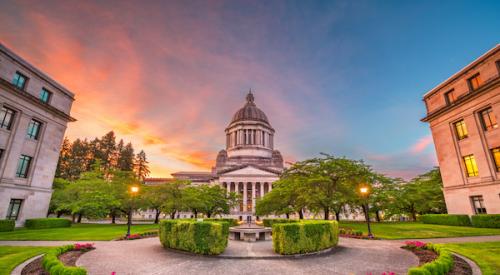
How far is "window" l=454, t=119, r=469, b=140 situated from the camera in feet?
88.0

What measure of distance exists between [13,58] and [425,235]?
4226 centimetres

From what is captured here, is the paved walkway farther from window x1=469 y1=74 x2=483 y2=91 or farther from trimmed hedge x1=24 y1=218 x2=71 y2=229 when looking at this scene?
window x1=469 y1=74 x2=483 y2=91

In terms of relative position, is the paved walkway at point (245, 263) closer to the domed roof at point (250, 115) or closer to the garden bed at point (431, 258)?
the garden bed at point (431, 258)

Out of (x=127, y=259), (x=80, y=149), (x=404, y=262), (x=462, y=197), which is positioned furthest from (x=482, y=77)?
(x=80, y=149)

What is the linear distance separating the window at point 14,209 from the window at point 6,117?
7904 millimetres

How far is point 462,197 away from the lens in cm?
2616

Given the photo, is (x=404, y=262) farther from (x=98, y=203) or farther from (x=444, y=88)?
(x=98, y=203)

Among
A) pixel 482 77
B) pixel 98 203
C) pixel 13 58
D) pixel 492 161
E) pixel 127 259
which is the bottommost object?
pixel 127 259

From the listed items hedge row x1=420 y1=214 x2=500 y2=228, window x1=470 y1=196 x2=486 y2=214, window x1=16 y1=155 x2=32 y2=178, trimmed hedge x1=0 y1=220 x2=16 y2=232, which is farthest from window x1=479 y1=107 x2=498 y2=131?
window x1=16 y1=155 x2=32 y2=178

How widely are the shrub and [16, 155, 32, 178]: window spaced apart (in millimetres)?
47437

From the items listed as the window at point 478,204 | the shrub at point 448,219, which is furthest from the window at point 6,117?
the window at point 478,204

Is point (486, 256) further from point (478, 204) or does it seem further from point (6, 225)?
point (6, 225)

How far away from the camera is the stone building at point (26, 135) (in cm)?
2383

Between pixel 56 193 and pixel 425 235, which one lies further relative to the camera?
pixel 56 193
